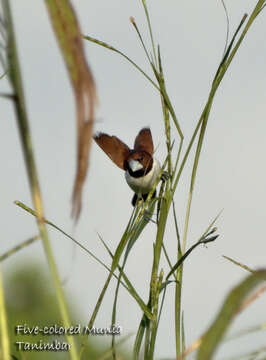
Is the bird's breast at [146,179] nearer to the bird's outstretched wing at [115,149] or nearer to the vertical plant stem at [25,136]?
the bird's outstretched wing at [115,149]

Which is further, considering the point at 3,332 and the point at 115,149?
the point at 115,149

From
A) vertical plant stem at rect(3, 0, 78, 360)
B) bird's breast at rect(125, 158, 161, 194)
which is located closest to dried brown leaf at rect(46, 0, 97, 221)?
vertical plant stem at rect(3, 0, 78, 360)

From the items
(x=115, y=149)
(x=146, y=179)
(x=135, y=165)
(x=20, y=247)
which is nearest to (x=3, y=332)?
(x=20, y=247)

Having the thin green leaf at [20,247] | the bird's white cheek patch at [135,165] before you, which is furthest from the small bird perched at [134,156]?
the thin green leaf at [20,247]

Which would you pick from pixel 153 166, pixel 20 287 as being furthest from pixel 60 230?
pixel 20 287

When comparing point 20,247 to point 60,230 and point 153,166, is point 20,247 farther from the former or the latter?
point 153,166

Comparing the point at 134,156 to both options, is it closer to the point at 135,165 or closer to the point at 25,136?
the point at 135,165

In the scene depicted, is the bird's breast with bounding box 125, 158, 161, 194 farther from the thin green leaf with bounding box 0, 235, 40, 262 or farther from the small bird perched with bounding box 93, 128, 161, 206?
the thin green leaf with bounding box 0, 235, 40, 262
